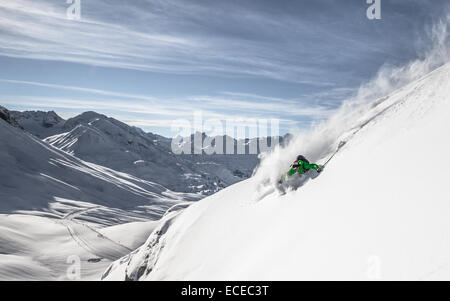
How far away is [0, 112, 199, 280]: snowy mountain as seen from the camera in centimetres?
4188

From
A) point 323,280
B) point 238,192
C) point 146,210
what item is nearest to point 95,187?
point 146,210

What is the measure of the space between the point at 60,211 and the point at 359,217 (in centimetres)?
11388

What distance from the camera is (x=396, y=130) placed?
9.71m

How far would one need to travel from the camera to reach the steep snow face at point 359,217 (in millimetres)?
5086

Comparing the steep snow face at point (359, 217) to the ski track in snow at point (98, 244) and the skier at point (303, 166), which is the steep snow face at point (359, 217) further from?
the ski track in snow at point (98, 244)

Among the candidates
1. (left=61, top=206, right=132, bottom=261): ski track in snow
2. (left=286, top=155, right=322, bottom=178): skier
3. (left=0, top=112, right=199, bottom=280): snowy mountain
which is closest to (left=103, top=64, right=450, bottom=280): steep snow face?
(left=286, top=155, right=322, bottom=178): skier

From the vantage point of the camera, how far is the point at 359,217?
256 inches

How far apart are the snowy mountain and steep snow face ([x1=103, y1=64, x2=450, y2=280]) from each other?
28050 mm

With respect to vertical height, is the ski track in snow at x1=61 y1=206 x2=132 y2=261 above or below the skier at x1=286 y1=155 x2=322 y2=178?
below

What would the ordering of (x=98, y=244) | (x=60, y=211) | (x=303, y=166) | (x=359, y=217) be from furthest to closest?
(x=60, y=211)
(x=98, y=244)
(x=303, y=166)
(x=359, y=217)

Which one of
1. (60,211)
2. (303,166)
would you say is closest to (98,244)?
(303,166)

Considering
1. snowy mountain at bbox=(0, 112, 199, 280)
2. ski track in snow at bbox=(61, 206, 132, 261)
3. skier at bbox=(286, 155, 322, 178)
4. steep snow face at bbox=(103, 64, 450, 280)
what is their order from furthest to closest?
ski track in snow at bbox=(61, 206, 132, 261)
snowy mountain at bbox=(0, 112, 199, 280)
skier at bbox=(286, 155, 322, 178)
steep snow face at bbox=(103, 64, 450, 280)

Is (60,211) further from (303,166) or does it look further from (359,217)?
(359,217)

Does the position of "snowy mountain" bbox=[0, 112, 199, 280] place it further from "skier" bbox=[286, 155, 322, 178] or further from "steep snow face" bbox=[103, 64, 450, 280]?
"skier" bbox=[286, 155, 322, 178]
